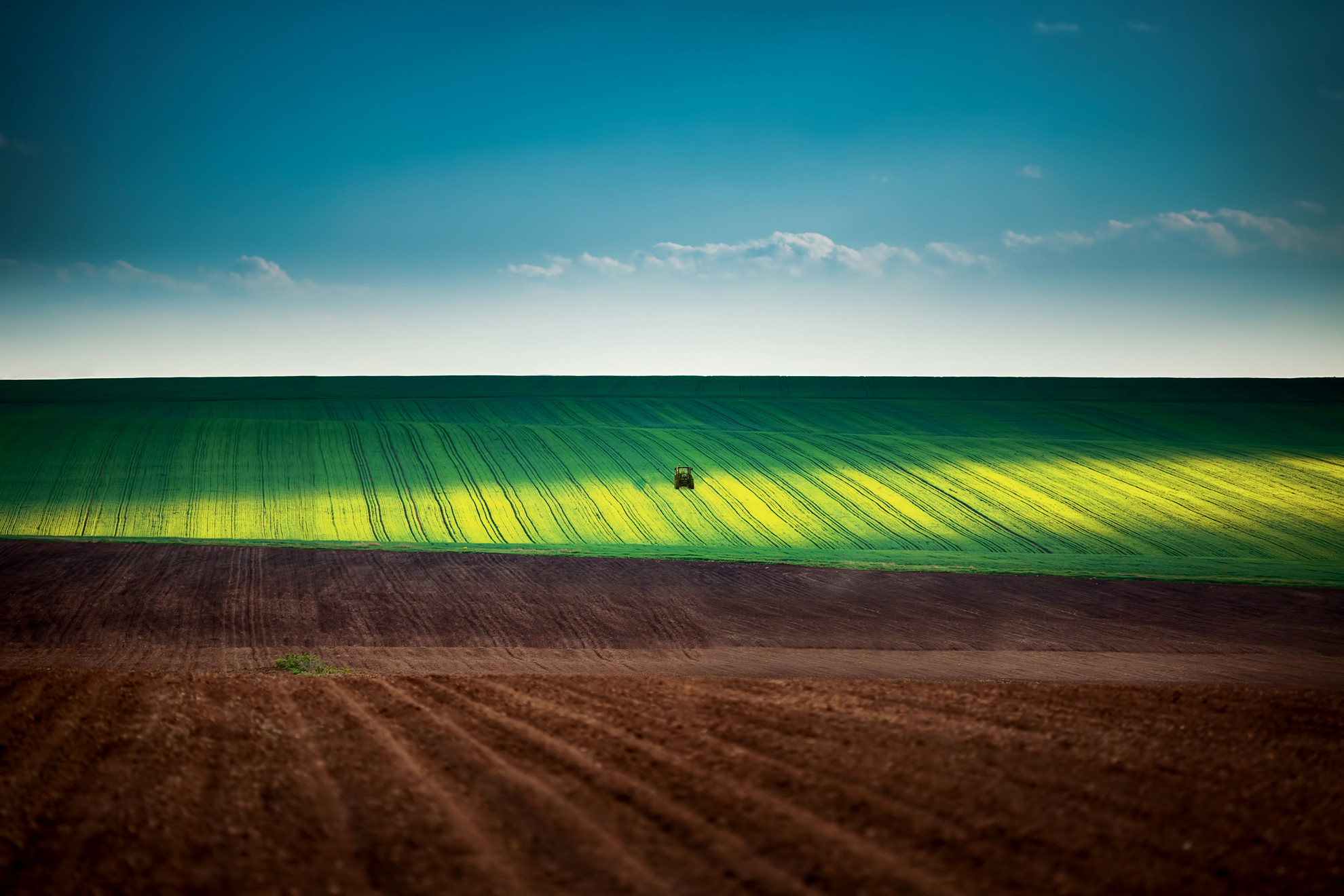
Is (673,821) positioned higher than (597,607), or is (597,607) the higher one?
(673,821)

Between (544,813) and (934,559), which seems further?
(934,559)

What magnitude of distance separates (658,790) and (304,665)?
9729mm

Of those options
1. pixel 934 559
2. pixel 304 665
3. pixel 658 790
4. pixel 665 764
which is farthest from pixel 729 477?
pixel 658 790

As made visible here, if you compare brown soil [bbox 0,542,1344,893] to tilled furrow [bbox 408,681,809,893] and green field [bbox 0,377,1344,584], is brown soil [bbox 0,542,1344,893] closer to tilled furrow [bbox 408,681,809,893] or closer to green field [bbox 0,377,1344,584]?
tilled furrow [bbox 408,681,809,893]

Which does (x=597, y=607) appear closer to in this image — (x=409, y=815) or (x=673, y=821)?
(x=409, y=815)

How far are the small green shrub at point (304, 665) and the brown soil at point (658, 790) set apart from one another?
10.0ft

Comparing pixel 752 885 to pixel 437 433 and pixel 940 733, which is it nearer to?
pixel 940 733

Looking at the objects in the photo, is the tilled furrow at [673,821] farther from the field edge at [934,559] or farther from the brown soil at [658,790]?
the field edge at [934,559]

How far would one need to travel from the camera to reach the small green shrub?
48.9 feet

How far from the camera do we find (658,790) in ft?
27.0

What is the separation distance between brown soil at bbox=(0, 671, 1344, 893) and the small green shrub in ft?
10.0

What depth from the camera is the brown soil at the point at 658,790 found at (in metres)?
6.76

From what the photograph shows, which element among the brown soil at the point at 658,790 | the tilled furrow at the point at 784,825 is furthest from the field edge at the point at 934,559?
the tilled furrow at the point at 784,825

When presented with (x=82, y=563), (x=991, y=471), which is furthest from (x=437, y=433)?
(x=991, y=471)
